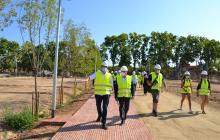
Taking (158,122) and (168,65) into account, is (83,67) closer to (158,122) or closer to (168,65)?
(158,122)

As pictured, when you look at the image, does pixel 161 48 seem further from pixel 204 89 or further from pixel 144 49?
pixel 204 89

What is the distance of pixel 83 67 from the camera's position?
111ft

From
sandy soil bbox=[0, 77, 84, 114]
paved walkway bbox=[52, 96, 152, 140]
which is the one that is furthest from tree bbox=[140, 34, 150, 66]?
paved walkway bbox=[52, 96, 152, 140]

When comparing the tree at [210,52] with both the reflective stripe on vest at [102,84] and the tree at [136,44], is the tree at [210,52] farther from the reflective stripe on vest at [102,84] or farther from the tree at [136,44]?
the reflective stripe on vest at [102,84]

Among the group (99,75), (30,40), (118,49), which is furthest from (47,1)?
(118,49)

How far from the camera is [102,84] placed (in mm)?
11508

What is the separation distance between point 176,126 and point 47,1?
7.29 metres

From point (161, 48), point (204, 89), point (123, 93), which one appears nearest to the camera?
point (123, 93)

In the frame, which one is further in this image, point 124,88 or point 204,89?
point 204,89

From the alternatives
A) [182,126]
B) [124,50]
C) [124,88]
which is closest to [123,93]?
[124,88]

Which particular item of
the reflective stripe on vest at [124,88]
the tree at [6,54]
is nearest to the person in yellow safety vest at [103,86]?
the reflective stripe on vest at [124,88]

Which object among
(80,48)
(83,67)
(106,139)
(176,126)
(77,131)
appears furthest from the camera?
(83,67)

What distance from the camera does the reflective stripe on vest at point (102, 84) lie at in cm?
1146

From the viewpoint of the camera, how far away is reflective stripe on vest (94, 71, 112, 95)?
11.5m
